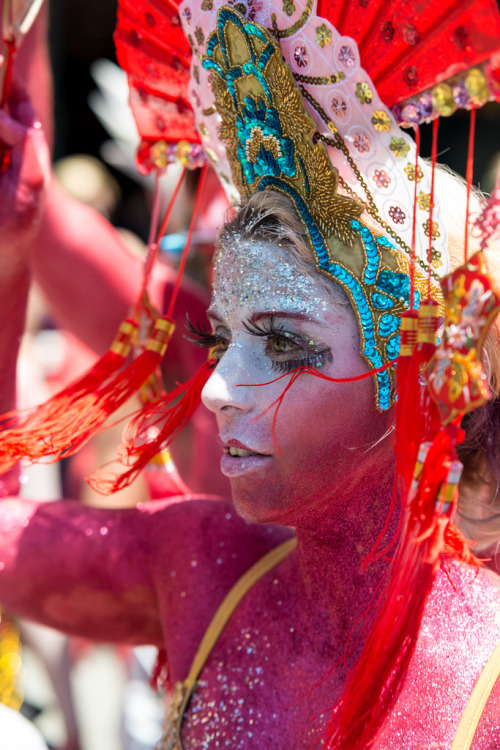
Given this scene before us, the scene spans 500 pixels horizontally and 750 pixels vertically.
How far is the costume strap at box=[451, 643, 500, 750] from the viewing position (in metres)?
Result: 1.01

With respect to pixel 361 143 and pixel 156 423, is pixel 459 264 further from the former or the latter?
pixel 156 423

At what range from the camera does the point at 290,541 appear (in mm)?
1365

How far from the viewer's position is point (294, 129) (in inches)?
40.9

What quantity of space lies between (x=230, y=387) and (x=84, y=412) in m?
0.32

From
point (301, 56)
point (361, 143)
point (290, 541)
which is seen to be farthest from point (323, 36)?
point (290, 541)

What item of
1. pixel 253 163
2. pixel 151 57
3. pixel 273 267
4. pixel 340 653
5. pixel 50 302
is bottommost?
pixel 340 653

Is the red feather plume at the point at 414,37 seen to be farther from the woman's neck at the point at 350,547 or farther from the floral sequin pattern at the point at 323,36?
the woman's neck at the point at 350,547

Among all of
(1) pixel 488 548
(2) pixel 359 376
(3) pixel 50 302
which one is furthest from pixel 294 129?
(3) pixel 50 302

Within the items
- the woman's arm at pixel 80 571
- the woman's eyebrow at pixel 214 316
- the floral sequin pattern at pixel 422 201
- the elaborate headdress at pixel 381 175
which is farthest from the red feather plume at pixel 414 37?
the woman's arm at pixel 80 571

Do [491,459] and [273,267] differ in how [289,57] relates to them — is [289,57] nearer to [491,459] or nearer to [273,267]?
[273,267]

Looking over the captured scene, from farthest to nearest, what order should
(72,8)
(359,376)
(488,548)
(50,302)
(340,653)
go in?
(72,8)
(50,302)
(488,548)
(340,653)
(359,376)

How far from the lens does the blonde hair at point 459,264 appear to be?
3.49 ft

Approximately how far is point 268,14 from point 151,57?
304mm

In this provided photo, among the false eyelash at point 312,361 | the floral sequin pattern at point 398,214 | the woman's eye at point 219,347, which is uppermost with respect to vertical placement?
the floral sequin pattern at point 398,214
